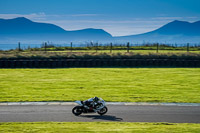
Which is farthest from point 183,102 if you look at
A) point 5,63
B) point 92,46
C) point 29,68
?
point 92,46

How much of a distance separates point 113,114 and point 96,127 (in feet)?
8.66

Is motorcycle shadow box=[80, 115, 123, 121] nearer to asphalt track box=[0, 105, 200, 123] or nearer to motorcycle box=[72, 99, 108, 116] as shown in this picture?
asphalt track box=[0, 105, 200, 123]

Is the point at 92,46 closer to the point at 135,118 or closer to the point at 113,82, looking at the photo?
the point at 113,82

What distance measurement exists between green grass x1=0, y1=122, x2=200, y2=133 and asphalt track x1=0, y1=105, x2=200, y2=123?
811mm

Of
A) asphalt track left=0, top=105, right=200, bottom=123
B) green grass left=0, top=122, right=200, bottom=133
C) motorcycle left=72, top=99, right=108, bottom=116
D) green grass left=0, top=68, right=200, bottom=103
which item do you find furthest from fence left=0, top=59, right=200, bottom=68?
green grass left=0, top=122, right=200, bottom=133

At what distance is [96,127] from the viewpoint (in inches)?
442

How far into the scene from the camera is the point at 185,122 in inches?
489

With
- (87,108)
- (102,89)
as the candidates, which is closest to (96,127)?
(87,108)

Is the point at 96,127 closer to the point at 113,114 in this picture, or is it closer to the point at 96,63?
the point at 113,114

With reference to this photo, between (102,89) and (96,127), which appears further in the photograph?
(102,89)

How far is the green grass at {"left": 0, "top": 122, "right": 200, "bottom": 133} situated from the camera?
10.8 meters

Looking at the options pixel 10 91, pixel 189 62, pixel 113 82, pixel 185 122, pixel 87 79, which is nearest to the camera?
pixel 185 122

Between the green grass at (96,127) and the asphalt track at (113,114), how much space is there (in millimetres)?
811

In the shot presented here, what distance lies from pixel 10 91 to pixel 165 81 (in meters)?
12.4
